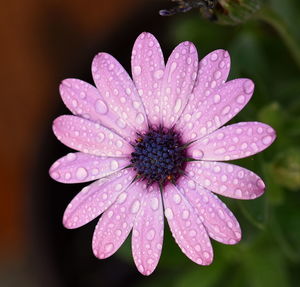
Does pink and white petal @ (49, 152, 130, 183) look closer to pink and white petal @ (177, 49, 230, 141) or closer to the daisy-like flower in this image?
the daisy-like flower

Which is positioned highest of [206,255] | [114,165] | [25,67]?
[25,67]

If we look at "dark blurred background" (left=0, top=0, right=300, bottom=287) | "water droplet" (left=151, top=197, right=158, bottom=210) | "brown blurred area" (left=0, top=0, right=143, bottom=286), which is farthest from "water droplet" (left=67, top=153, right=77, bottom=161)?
"brown blurred area" (left=0, top=0, right=143, bottom=286)

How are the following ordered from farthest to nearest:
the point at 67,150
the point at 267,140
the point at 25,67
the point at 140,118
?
the point at 25,67 < the point at 67,150 < the point at 140,118 < the point at 267,140

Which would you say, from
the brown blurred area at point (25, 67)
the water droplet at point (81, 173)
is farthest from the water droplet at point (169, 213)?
the brown blurred area at point (25, 67)

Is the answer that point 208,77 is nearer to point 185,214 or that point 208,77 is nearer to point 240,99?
point 240,99

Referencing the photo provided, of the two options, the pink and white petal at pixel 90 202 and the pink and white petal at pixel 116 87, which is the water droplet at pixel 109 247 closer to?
the pink and white petal at pixel 90 202

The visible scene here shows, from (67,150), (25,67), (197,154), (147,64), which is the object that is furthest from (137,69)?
(25,67)

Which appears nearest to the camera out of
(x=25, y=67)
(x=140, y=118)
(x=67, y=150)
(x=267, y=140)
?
(x=267, y=140)
